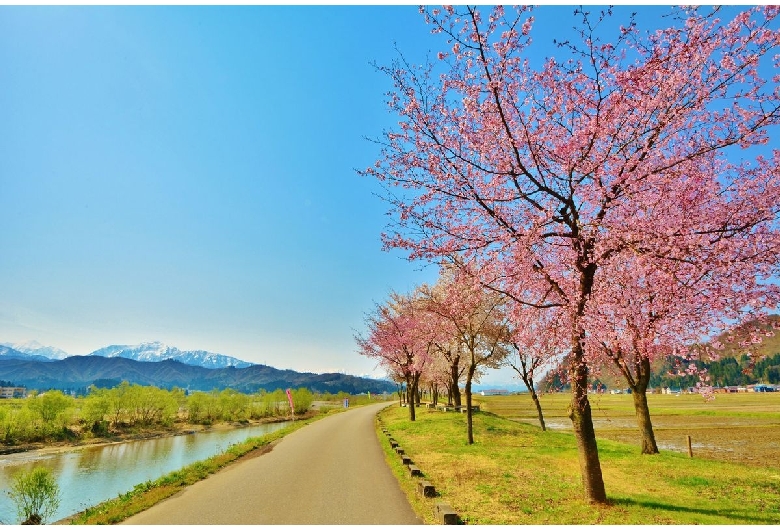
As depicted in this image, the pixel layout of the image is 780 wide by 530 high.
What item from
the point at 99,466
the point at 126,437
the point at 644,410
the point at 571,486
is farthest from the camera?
the point at 126,437

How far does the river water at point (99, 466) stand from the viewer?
18.6 meters

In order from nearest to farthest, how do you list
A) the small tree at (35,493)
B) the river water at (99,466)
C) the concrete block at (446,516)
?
the concrete block at (446,516)
the small tree at (35,493)
the river water at (99,466)

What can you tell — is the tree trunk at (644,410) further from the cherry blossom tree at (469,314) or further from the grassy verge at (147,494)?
the grassy verge at (147,494)

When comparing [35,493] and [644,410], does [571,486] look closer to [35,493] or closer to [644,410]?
[644,410]

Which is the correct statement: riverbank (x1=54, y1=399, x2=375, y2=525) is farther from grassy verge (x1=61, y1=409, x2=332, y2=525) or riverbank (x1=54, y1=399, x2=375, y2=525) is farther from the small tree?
the small tree

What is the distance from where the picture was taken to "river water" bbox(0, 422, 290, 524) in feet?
61.0

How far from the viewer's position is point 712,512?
9.45m

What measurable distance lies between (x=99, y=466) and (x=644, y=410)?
110 feet

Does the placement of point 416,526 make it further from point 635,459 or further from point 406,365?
point 406,365

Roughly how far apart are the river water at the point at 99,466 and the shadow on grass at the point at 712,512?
1554cm

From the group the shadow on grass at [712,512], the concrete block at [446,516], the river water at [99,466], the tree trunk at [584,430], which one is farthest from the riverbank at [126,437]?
the shadow on grass at [712,512]

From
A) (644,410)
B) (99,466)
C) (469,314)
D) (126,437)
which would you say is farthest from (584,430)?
(126,437)

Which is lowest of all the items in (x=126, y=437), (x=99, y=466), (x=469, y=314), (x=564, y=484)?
(x=126, y=437)

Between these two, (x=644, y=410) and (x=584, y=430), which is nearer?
(x=584, y=430)
